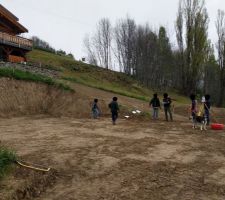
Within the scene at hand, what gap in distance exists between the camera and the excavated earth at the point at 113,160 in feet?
29.9

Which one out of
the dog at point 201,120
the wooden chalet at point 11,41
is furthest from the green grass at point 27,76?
the dog at point 201,120

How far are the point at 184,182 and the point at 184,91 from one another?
4348 centimetres

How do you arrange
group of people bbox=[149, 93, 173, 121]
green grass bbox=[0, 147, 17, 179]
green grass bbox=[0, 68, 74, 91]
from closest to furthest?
green grass bbox=[0, 147, 17, 179]
group of people bbox=[149, 93, 173, 121]
green grass bbox=[0, 68, 74, 91]

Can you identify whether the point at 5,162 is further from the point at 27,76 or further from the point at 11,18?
the point at 11,18

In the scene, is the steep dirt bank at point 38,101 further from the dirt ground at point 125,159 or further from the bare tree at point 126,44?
the bare tree at point 126,44

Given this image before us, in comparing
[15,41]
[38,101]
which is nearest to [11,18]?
[15,41]

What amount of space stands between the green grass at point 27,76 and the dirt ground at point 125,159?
8.81m

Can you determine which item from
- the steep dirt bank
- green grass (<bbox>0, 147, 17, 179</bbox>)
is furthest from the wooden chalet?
green grass (<bbox>0, 147, 17, 179</bbox>)

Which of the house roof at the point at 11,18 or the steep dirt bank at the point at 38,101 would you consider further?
the house roof at the point at 11,18

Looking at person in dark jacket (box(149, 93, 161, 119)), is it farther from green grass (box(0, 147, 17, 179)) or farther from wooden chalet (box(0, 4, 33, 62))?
wooden chalet (box(0, 4, 33, 62))

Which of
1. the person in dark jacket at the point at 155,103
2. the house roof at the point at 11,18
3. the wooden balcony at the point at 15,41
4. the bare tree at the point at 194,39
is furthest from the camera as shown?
the bare tree at the point at 194,39

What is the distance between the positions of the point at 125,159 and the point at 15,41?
25775mm

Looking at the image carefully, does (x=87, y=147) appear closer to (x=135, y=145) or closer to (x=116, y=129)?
(x=135, y=145)

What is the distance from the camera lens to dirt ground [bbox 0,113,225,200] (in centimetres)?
924
